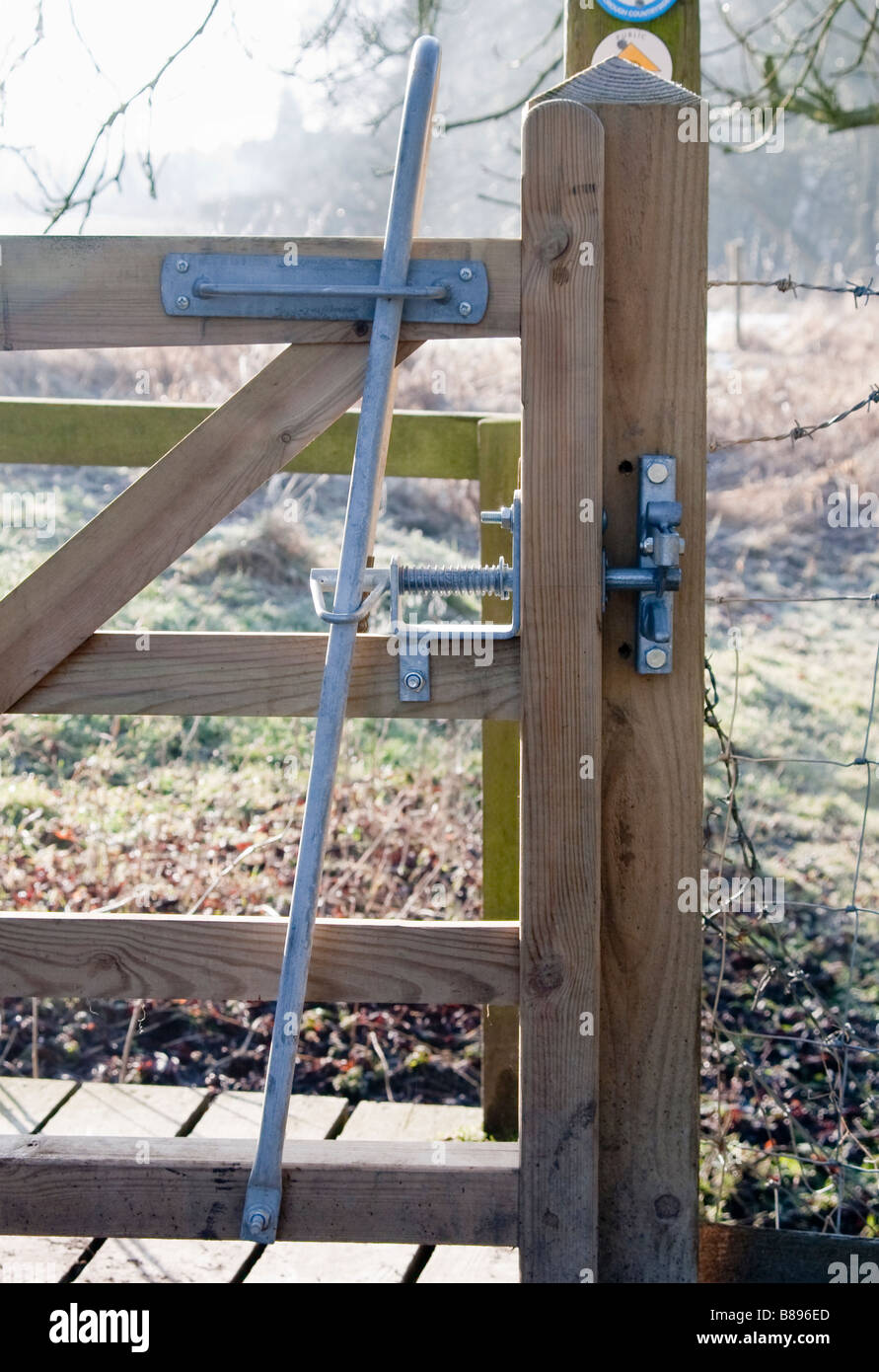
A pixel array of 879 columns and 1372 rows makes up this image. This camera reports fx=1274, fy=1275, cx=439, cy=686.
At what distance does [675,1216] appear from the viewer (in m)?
2.07

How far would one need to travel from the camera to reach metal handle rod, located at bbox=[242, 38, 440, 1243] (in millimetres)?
1790

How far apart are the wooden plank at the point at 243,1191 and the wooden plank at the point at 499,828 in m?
0.84

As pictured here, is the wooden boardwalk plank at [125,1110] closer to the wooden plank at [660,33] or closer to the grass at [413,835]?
the grass at [413,835]

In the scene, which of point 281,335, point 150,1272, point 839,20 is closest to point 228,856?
point 150,1272

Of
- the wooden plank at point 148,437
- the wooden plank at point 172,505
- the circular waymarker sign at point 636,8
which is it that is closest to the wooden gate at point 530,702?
the wooden plank at point 172,505

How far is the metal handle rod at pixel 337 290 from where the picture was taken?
1.82 m

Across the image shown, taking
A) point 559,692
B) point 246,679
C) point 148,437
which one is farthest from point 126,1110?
point 559,692

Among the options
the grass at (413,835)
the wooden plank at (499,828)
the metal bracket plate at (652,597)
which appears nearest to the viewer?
the metal bracket plate at (652,597)

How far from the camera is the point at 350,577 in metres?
1.82

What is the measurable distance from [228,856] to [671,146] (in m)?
3.02

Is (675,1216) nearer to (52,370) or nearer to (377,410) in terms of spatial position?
(377,410)

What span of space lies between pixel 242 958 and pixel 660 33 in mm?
1774

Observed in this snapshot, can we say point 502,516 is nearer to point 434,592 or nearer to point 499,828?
point 434,592
